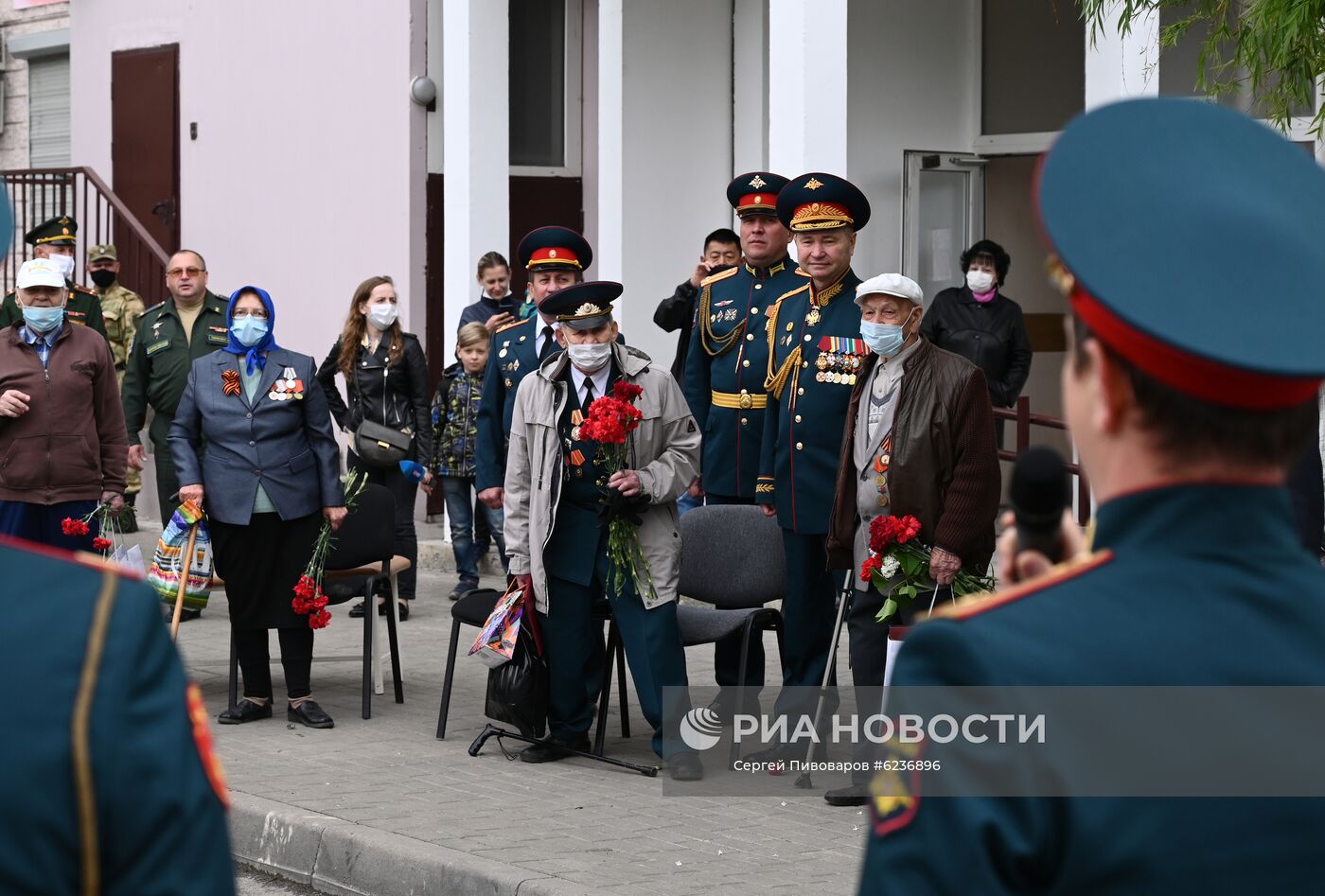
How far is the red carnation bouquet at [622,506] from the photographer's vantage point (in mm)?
7605

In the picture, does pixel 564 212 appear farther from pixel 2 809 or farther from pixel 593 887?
pixel 2 809

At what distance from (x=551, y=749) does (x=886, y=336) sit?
90.3 inches

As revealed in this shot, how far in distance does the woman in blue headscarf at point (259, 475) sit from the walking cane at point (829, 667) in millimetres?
2366

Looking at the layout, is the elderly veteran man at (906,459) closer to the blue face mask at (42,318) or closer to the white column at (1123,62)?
the white column at (1123,62)

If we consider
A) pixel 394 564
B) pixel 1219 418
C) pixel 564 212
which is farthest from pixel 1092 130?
pixel 564 212

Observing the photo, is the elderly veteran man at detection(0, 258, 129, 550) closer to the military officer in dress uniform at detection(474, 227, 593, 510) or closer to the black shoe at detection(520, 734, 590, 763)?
the military officer in dress uniform at detection(474, 227, 593, 510)

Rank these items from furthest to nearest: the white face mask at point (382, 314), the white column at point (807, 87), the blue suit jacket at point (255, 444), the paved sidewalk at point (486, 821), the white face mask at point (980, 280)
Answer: the white face mask at point (980, 280) → the white face mask at point (382, 314) → the white column at point (807, 87) → the blue suit jacket at point (255, 444) → the paved sidewalk at point (486, 821)

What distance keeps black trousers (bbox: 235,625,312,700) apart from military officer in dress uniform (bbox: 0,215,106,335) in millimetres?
5370

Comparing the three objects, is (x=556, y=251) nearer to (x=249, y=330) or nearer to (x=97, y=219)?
(x=249, y=330)

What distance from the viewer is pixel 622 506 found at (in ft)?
25.1

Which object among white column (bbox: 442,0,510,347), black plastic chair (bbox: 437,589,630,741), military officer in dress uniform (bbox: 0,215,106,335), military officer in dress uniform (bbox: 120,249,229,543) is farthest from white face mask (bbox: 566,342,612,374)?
military officer in dress uniform (bbox: 0,215,106,335)

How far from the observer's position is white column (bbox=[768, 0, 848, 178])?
427 inches

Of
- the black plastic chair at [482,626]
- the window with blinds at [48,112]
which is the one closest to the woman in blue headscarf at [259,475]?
the black plastic chair at [482,626]

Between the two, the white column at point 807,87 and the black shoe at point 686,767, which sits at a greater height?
the white column at point 807,87
